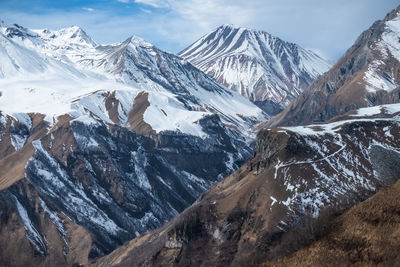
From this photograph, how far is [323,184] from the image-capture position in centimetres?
16000

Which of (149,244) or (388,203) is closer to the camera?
(388,203)

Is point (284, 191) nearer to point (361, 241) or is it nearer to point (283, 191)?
point (283, 191)

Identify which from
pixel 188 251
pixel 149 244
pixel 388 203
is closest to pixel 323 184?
pixel 188 251

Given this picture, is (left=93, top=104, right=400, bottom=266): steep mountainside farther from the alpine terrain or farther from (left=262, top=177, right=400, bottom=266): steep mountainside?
(left=262, top=177, right=400, bottom=266): steep mountainside

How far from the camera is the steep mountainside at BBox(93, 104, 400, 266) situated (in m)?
151

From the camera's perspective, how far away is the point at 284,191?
159 m

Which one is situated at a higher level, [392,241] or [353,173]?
[392,241]

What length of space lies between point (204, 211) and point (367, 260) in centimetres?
13397

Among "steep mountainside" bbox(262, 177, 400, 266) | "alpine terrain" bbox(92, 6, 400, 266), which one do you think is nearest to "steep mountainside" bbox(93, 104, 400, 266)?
"alpine terrain" bbox(92, 6, 400, 266)

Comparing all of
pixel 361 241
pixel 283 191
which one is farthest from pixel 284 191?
pixel 361 241

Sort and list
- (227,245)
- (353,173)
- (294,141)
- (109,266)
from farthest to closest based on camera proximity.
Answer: (109,266), (294,141), (353,173), (227,245)

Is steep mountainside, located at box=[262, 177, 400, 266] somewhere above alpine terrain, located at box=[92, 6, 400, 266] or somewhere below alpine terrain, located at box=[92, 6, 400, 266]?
above

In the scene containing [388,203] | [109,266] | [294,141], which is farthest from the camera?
[109,266]

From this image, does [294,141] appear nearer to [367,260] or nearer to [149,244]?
[149,244]
